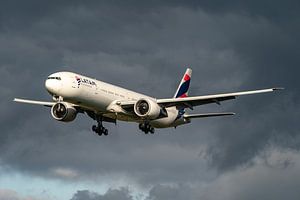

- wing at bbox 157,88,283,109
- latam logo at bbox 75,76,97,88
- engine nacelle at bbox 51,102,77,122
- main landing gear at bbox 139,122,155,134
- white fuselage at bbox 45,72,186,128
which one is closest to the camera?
white fuselage at bbox 45,72,186,128

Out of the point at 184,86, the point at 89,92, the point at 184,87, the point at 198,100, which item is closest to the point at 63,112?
the point at 89,92

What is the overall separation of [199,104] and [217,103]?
385 centimetres

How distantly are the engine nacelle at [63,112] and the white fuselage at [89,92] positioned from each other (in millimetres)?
2092

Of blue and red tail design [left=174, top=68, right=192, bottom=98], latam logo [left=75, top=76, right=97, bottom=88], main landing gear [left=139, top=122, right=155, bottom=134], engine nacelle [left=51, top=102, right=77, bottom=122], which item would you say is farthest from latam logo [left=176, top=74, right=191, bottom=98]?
latam logo [left=75, top=76, right=97, bottom=88]

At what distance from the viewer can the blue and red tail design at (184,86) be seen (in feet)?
414

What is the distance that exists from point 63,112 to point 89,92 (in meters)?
5.04

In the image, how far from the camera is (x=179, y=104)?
109750 mm

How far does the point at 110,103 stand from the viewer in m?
107

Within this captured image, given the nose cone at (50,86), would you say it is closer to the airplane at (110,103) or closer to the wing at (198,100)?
the airplane at (110,103)

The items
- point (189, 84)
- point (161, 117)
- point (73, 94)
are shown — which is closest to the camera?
point (73, 94)

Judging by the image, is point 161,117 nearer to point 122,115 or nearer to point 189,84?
point 122,115

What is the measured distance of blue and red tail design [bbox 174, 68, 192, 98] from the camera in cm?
12623

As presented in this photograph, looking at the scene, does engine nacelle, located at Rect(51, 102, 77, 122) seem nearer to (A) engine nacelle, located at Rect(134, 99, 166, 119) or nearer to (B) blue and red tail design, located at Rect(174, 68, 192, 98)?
(A) engine nacelle, located at Rect(134, 99, 166, 119)

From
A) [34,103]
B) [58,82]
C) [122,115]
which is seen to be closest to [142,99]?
[122,115]
